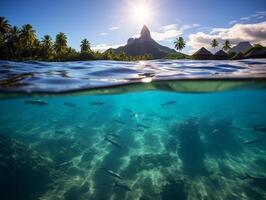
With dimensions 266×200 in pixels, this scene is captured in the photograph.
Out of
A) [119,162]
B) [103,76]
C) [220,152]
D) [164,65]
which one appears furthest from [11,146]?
[220,152]

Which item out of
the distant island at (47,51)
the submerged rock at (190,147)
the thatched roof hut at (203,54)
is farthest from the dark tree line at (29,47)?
the submerged rock at (190,147)

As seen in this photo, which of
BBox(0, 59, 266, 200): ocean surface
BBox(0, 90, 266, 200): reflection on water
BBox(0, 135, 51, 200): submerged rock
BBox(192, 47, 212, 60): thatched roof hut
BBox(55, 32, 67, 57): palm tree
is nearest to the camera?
BBox(0, 59, 266, 200): ocean surface

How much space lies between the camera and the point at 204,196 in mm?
13500

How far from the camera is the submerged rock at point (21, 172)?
1317cm

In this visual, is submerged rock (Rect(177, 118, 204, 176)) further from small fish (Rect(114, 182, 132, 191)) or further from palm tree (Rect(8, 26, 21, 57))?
palm tree (Rect(8, 26, 21, 57))

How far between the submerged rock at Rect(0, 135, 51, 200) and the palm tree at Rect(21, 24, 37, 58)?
47.9 meters

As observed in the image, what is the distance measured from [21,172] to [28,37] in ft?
179

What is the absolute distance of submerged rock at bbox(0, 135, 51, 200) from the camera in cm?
1317

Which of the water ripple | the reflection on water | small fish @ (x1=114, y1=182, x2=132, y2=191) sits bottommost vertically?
the reflection on water

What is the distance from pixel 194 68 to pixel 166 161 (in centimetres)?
706

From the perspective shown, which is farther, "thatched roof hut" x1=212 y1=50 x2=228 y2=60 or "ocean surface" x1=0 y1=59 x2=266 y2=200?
"thatched roof hut" x1=212 y1=50 x2=228 y2=60

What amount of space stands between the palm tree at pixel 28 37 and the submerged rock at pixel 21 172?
47.9 meters

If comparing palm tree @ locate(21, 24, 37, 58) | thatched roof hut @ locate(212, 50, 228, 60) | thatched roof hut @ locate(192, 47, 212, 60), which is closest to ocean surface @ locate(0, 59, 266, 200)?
thatched roof hut @ locate(192, 47, 212, 60)

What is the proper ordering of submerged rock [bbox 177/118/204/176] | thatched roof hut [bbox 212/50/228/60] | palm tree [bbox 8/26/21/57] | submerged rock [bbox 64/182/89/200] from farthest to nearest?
palm tree [bbox 8/26/21/57] → thatched roof hut [bbox 212/50/228/60] → submerged rock [bbox 177/118/204/176] → submerged rock [bbox 64/182/89/200]
